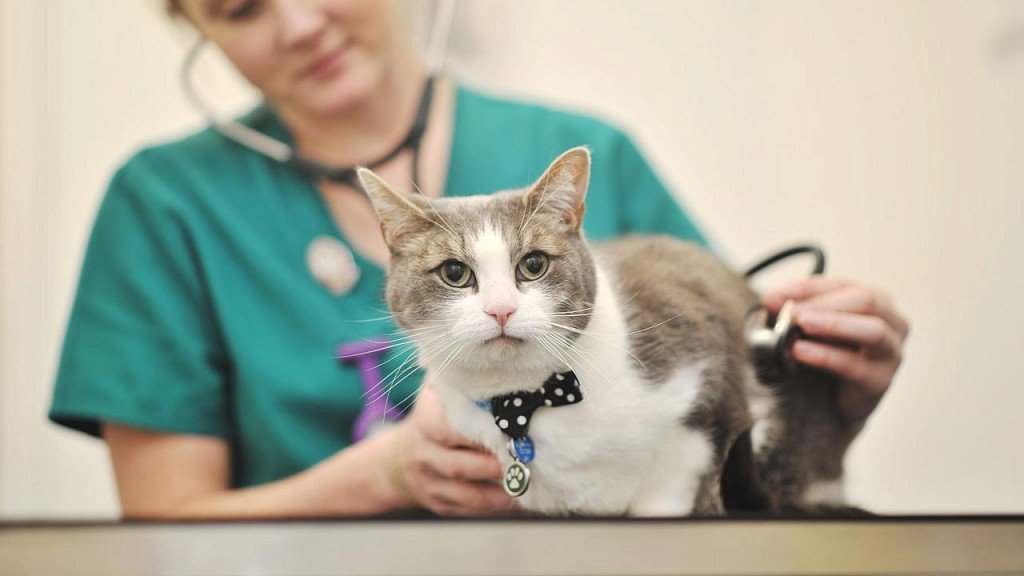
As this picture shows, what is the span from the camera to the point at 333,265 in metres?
0.90

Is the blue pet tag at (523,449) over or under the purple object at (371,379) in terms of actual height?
over

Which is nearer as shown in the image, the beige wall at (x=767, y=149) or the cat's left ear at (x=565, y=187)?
the cat's left ear at (x=565, y=187)

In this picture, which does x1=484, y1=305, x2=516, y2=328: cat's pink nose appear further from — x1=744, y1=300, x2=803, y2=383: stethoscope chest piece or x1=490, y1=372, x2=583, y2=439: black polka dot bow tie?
x1=744, y1=300, x2=803, y2=383: stethoscope chest piece

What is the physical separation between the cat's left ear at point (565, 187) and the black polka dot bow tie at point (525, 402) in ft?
0.42

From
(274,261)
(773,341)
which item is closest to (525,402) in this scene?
(773,341)

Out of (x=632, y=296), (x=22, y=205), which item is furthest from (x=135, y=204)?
(x=632, y=296)

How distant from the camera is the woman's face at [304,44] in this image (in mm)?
794

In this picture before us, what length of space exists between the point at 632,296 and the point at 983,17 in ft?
1.84

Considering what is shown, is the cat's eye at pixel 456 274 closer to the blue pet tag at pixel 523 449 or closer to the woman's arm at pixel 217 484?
the blue pet tag at pixel 523 449

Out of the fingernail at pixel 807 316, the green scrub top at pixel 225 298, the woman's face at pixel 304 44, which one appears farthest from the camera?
the green scrub top at pixel 225 298

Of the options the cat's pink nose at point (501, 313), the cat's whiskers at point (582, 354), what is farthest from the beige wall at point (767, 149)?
the cat's pink nose at point (501, 313)

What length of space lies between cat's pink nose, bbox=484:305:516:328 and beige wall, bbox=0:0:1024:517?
1.34ft

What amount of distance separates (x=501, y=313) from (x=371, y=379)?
315 mm

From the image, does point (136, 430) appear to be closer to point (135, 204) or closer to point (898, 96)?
point (135, 204)
